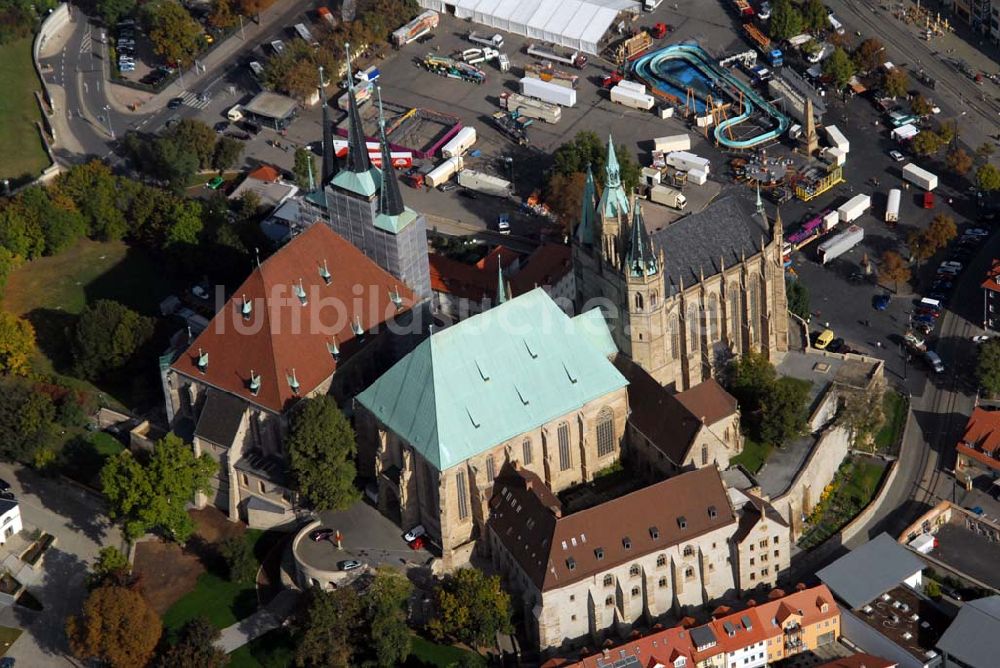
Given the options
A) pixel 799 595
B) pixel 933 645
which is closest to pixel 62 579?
pixel 799 595

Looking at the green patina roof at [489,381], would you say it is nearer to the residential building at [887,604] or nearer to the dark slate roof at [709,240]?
the dark slate roof at [709,240]

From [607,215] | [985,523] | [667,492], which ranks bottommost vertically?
[985,523]

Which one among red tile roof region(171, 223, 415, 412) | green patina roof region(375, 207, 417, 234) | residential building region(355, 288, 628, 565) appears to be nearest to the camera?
residential building region(355, 288, 628, 565)

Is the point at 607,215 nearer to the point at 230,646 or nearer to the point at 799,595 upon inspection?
the point at 799,595

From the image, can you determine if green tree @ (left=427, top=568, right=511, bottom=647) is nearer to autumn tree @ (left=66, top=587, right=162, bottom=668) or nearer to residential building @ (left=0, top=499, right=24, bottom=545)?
autumn tree @ (left=66, top=587, right=162, bottom=668)

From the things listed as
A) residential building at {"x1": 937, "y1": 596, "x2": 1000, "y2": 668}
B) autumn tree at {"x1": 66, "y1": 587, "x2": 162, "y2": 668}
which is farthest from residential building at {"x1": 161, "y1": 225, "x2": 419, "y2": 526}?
residential building at {"x1": 937, "y1": 596, "x2": 1000, "y2": 668}

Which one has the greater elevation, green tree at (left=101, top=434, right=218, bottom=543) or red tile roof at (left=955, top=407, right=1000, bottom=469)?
green tree at (left=101, top=434, right=218, bottom=543)

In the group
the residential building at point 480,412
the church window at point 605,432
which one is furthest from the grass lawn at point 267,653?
the church window at point 605,432
